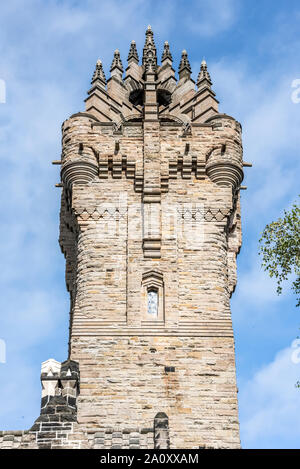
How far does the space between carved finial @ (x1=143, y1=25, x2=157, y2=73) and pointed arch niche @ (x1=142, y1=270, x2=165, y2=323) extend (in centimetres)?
905

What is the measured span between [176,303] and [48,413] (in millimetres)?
7246

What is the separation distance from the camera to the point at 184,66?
36.1 m

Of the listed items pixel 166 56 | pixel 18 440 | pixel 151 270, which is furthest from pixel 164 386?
pixel 166 56

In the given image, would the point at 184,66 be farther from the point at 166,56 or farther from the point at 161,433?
the point at 161,433

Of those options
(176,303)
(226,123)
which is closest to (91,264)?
(176,303)

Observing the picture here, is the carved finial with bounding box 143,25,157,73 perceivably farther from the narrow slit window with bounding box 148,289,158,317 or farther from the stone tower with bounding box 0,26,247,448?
the narrow slit window with bounding box 148,289,158,317

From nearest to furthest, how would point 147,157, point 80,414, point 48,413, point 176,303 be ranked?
point 48,413 → point 80,414 → point 176,303 → point 147,157

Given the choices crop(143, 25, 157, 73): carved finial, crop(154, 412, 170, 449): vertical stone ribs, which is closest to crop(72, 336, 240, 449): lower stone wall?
crop(154, 412, 170, 449): vertical stone ribs

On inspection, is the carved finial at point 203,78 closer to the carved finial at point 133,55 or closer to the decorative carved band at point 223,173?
the carved finial at point 133,55

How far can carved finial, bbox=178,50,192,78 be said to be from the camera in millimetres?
35628

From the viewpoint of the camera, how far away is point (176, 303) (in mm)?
26703

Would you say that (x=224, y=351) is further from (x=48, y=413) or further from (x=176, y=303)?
(x=48, y=413)

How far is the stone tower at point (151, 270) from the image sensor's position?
24.8 m

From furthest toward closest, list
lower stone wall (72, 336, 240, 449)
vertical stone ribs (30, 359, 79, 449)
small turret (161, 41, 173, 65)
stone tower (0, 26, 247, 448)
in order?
1. small turret (161, 41, 173, 65)
2. stone tower (0, 26, 247, 448)
3. lower stone wall (72, 336, 240, 449)
4. vertical stone ribs (30, 359, 79, 449)
